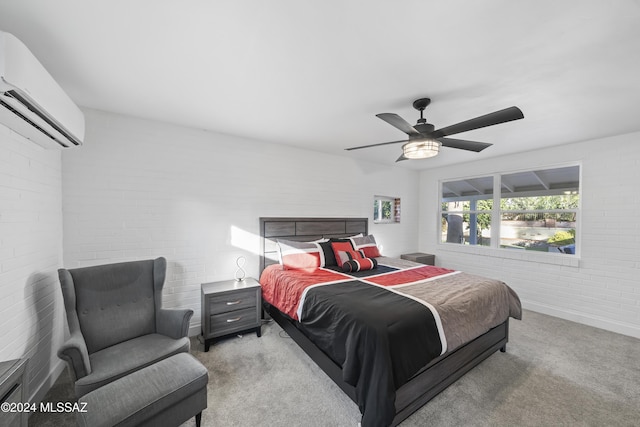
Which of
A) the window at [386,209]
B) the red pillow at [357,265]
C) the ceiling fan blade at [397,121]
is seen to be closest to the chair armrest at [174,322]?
the red pillow at [357,265]

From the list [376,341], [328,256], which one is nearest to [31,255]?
[376,341]

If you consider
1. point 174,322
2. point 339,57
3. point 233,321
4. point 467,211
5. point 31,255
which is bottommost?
point 233,321

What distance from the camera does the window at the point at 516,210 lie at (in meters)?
3.62

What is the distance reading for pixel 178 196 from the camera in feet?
9.45

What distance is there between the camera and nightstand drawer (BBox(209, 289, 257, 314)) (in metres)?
2.64

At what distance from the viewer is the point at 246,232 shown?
11.0 feet

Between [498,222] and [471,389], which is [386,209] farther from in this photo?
[471,389]

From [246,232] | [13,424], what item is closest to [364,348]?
[13,424]

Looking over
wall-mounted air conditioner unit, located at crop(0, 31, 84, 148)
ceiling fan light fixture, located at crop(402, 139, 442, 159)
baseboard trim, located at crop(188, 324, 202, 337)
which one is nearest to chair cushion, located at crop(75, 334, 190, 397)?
baseboard trim, located at crop(188, 324, 202, 337)

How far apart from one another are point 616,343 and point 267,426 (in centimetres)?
398

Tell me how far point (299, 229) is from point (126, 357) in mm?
2420

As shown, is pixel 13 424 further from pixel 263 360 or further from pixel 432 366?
pixel 432 366

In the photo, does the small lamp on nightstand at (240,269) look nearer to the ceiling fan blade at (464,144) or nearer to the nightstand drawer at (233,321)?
the nightstand drawer at (233,321)

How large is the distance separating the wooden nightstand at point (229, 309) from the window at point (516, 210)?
4.14 metres
